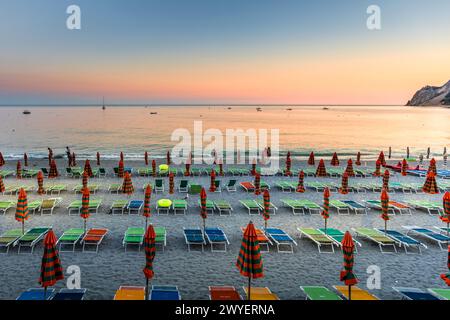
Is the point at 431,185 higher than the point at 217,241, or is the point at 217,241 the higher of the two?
the point at 431,185

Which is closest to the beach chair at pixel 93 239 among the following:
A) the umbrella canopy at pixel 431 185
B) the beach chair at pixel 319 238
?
the beach chair at pixel 319 238

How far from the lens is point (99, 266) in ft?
32.6

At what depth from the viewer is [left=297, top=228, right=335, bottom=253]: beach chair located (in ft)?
38.0

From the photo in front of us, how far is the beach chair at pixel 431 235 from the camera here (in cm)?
1182

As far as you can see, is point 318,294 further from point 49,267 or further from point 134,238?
point 134,238

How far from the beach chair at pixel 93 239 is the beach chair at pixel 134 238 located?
82 cm

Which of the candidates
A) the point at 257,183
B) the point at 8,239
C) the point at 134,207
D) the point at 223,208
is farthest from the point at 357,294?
the point at 8,239

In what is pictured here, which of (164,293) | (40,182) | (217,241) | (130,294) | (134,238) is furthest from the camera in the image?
(40,182)

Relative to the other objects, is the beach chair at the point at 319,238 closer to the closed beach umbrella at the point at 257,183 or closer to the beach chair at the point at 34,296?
the closed beach umbrella at the point at 257,183

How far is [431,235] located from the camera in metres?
12.3

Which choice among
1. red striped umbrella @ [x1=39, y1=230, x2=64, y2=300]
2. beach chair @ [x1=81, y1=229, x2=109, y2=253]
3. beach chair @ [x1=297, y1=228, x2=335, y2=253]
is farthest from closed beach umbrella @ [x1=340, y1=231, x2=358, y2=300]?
beach chair @ [x1=81, y1=229, x2=109, y2=253]

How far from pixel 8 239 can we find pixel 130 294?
6.06m
